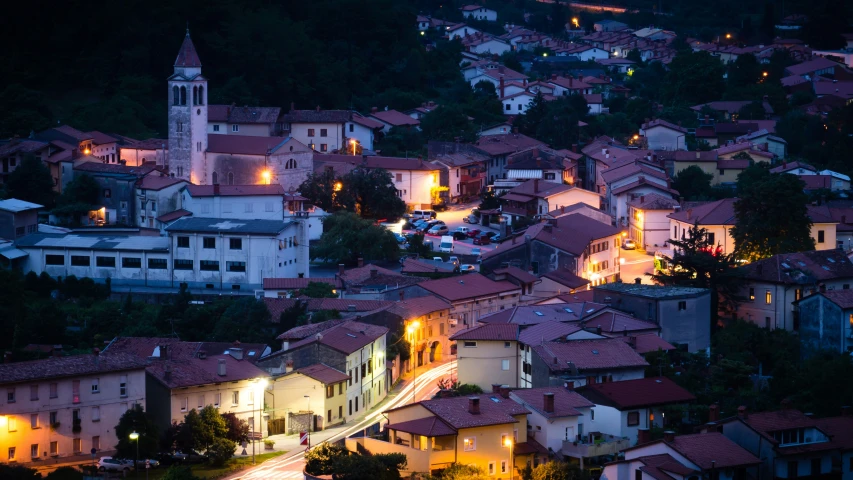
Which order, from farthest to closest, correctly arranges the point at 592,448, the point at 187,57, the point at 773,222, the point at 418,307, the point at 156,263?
the point at 187,57, the point at 773,222, the point at 156,263, the point at 418,307, the point at 592,448

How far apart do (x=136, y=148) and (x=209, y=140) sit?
3243 mm

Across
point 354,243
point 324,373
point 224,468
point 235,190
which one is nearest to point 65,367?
point 224,468

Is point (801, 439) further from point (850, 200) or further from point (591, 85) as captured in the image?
point (591, 85)

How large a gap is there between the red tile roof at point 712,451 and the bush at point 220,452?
412 inches

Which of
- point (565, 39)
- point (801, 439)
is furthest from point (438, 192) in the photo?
point (565, 39)

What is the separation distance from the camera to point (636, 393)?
43.1 m

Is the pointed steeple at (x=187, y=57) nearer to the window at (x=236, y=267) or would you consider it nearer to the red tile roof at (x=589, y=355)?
the window at (x=236, y=267)

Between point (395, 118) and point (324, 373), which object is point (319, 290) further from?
point (395, 118)

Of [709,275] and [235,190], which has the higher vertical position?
[235,190]

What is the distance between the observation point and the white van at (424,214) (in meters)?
69.0

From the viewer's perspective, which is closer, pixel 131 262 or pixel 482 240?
pixel 131 262

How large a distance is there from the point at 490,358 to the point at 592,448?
666 centimetres

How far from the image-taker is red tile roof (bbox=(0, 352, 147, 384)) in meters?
41.6

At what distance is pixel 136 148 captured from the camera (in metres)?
69.1
